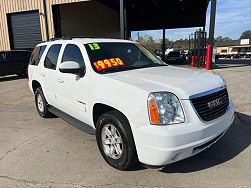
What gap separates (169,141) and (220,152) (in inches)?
59.4

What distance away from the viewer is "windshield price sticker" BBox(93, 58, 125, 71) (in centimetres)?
417

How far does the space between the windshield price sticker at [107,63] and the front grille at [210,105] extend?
1572mm

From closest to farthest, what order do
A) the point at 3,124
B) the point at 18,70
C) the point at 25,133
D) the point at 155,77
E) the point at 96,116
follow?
the point at 155,77
the point at 96,116
the point at 25,133
the point at 3,124
the point at 18,70

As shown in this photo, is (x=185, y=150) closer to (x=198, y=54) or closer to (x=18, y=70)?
(x=18, y=70)

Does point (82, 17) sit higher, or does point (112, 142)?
point (82, 17)

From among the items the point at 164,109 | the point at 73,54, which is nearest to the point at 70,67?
the point at 73,54

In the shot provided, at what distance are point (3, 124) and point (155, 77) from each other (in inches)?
161

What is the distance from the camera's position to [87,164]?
3.91 meters

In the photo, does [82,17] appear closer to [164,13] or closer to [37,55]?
[164,13]

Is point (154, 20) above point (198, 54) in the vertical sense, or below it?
above

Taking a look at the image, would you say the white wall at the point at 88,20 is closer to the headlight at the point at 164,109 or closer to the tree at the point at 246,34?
the headlight at the point at 164,109

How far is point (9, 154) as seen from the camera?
4355 mm

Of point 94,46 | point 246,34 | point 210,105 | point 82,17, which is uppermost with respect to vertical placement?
point 246,34

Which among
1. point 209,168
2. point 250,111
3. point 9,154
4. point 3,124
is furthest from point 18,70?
point 209,168
